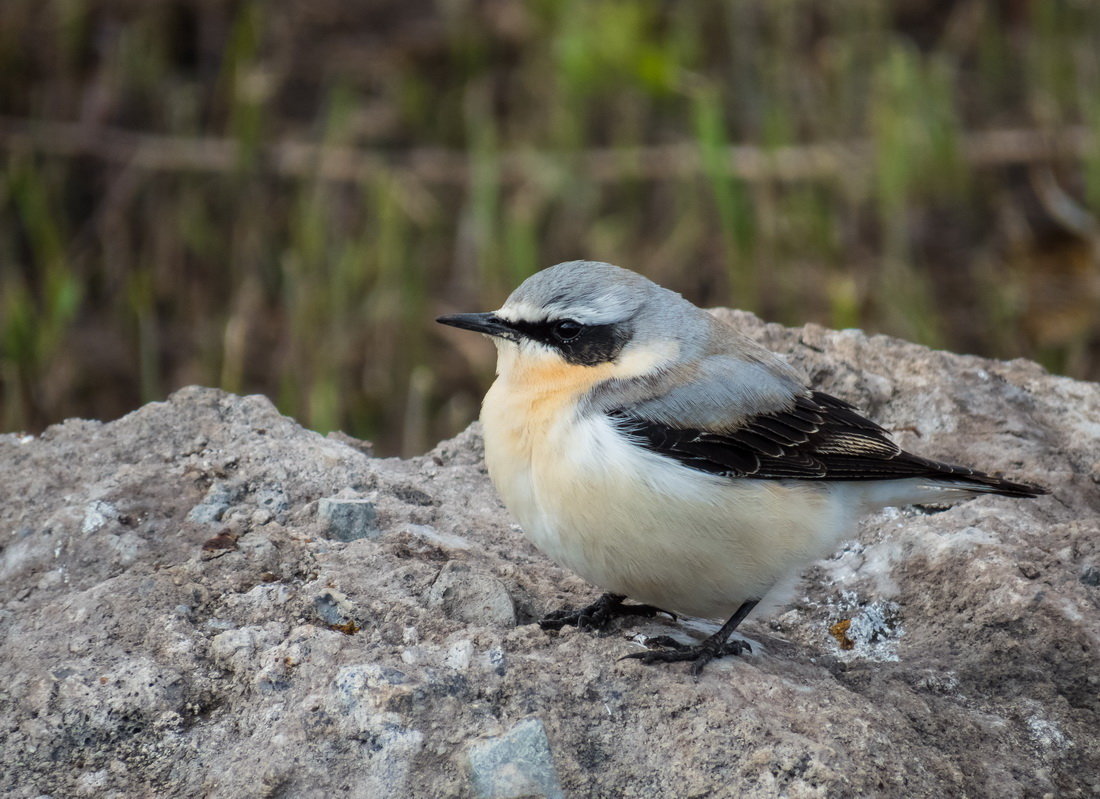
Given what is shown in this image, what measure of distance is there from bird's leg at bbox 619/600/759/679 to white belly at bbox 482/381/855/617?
0.05 metres

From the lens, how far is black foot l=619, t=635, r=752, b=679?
3768mm

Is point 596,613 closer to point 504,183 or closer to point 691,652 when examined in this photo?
point 691,652

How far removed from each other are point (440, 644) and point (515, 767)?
1.61ft

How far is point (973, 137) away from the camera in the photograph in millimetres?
Answer: 9281

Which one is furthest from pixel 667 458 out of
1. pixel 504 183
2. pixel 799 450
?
pixel 504 183

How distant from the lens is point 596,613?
13.3ft

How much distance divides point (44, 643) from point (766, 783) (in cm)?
191

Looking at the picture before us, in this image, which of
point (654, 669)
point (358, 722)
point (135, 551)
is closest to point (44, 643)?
point (135, 551)

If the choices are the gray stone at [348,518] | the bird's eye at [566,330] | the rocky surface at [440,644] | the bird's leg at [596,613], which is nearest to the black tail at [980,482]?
the rocky surface at [440,644]

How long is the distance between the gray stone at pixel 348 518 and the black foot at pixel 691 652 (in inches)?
36.3

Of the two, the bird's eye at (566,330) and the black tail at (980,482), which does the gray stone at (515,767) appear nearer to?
the bird's eye at (566,330)

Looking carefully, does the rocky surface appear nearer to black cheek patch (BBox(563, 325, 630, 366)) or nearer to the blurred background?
black cheek patch (BBox(563, 325, 630, 366))

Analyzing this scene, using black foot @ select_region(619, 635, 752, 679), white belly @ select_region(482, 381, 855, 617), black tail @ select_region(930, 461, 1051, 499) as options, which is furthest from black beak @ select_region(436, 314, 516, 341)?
black tail @ select_region(930, 461, 1051, 499)

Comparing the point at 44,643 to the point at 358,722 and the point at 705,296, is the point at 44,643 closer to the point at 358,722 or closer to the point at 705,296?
the point at 358,722
